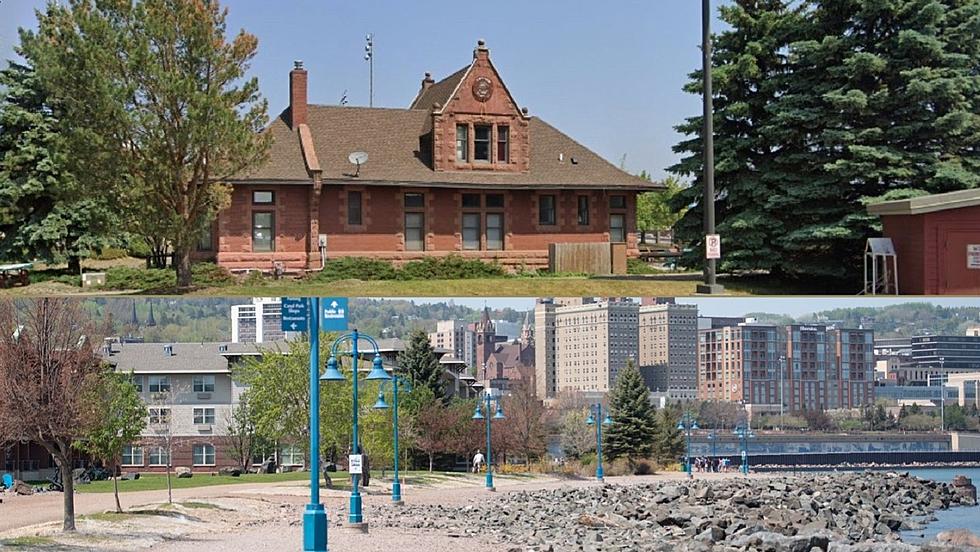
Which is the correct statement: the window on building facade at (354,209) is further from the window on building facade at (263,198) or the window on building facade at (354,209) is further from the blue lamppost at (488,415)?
the blue lamppost at (488,415)

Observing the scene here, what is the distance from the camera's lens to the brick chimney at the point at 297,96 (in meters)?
41.4

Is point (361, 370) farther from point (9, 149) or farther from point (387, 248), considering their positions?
point (9, 149)

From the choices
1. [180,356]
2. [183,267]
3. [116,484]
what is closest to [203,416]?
[116,484]

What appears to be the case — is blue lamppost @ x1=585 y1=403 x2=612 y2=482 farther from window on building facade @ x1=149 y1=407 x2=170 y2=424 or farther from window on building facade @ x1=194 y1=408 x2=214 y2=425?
window on building facade @ x1=149 y1=407 x2=170 y2=424

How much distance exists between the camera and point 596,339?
1259 inches

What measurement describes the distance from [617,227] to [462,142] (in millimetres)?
6451

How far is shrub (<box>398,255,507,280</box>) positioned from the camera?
34.9 metres

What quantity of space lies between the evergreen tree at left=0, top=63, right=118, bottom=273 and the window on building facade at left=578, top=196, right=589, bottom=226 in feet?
53.3

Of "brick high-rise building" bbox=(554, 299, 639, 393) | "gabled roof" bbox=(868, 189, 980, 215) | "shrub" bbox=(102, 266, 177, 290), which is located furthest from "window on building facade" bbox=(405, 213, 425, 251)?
"gabled roof" bbox=(868, 189, 980, 215)

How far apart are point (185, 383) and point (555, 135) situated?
22220 millimetres

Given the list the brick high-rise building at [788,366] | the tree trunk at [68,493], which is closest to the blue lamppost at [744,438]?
the brick high-rise building at [788,366]

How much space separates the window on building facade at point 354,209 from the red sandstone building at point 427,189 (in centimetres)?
3

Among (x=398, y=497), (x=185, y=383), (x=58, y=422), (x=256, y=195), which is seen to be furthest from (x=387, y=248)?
(x=58, y=422)

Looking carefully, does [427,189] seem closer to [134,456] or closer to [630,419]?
[630,419]
